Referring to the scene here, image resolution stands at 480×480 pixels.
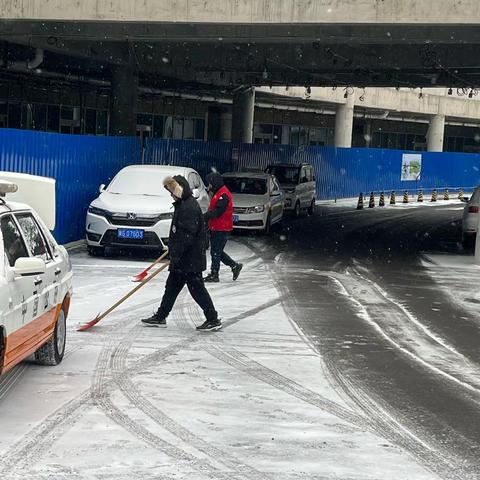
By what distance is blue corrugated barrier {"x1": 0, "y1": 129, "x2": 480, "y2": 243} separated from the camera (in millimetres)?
18484

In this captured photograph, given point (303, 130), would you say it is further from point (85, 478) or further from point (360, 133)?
point (85, 478)

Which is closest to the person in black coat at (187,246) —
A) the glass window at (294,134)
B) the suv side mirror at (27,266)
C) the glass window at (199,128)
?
the suv side mirror at (27,266)

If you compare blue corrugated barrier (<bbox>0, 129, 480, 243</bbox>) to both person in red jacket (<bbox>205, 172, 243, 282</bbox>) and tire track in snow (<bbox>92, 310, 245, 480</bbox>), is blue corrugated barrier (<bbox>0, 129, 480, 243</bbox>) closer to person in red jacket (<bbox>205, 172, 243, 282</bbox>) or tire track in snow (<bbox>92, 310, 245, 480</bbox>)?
person in red jacket (<bbox>205, 172, 243, 282</bbox>)

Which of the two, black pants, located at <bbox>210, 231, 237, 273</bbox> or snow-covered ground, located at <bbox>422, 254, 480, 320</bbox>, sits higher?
black pants, located at <bbox>210, 231, 237, 273</bbox>

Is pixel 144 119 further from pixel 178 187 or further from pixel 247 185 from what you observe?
pixel 178 187

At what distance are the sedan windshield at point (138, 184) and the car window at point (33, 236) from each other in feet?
33.3

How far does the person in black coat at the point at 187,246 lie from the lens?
11203 mm

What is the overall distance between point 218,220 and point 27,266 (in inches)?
323

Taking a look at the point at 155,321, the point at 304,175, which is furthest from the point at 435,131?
the point at 155,321

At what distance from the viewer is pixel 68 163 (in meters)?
19.8

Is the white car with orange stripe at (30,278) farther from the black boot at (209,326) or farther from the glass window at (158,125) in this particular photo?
the glass window at (158,125)

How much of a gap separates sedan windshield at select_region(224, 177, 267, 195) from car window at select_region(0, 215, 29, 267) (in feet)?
55.6

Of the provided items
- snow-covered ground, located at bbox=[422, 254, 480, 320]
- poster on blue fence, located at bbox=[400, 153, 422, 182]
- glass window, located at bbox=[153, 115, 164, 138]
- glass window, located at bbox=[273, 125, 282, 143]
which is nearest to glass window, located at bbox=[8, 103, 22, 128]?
glass window, located at bbox=[153, 115, 164, 138]

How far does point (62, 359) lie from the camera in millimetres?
9625
